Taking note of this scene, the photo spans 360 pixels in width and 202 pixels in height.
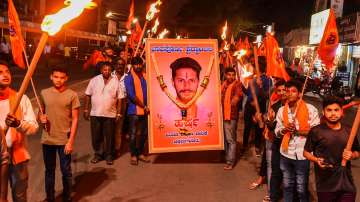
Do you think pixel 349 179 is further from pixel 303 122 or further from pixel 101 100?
pixel 101 100

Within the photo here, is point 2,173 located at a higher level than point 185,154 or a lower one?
higher

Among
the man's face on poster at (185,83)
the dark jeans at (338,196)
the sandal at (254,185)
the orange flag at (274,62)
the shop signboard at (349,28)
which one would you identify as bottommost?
the sandal at (254,185)

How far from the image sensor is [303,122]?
4953 mm

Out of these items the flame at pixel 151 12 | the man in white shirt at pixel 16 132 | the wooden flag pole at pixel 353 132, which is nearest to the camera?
the wooden flag pole at pixel 353 132

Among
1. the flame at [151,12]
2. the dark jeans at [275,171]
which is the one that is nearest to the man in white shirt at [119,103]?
the flame at [151,12]

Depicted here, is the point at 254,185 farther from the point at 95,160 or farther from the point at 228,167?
the point at 95,160

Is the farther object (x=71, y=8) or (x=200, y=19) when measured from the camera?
(x=200, y=19)

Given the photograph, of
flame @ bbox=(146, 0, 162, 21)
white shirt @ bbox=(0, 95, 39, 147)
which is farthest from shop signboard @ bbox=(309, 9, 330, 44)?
white shirt @ bbox=(0, 95, 39, 147)

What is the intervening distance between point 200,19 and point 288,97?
132 ft

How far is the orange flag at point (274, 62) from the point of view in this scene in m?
6.12

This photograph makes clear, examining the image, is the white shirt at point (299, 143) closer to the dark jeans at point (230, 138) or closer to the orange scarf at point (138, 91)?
the dark jeans at point (230, 138)

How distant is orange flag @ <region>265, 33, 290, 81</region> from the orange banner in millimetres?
1323

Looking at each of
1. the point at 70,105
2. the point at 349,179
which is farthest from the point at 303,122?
the point at 70,105

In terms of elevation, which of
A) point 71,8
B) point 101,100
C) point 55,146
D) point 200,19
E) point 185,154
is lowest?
point 185,154
